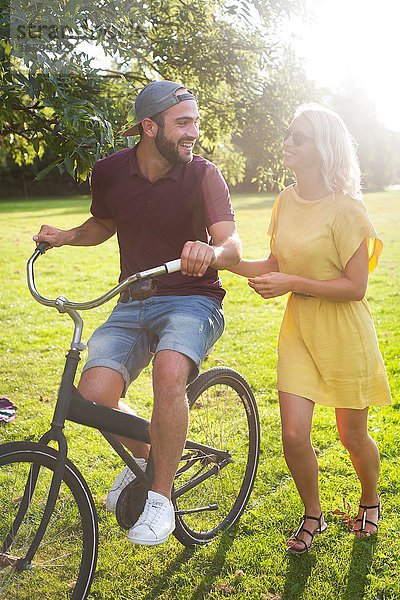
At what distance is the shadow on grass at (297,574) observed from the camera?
11.6ft

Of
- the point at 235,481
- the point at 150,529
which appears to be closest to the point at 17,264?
the point at 235,481

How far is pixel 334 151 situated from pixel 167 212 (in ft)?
2.63

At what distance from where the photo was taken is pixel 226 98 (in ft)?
20.3

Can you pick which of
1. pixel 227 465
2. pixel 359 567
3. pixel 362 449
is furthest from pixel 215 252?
pixel 359 567

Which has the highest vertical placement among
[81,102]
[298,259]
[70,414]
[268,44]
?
[268,44]

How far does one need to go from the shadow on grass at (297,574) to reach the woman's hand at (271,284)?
4.28 feet

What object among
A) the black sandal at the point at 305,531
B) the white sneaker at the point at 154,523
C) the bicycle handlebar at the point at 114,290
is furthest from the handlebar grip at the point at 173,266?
the black sandal at the point at 305,531

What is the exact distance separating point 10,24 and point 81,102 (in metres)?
0.52

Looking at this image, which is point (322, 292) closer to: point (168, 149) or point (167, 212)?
point (167, 212)

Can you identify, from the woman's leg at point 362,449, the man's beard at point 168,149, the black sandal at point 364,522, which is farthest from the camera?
the black sandal at point 364,522

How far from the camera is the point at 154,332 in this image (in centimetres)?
354

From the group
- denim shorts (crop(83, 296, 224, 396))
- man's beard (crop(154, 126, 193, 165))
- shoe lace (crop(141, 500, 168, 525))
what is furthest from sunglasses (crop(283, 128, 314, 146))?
shoe lace (crop(141, 500, 168, 525))

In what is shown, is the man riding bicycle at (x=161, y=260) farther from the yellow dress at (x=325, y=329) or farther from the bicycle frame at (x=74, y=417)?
the yellow dress at (x=325, y=329)

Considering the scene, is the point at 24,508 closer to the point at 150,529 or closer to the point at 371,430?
the point at 150,529
